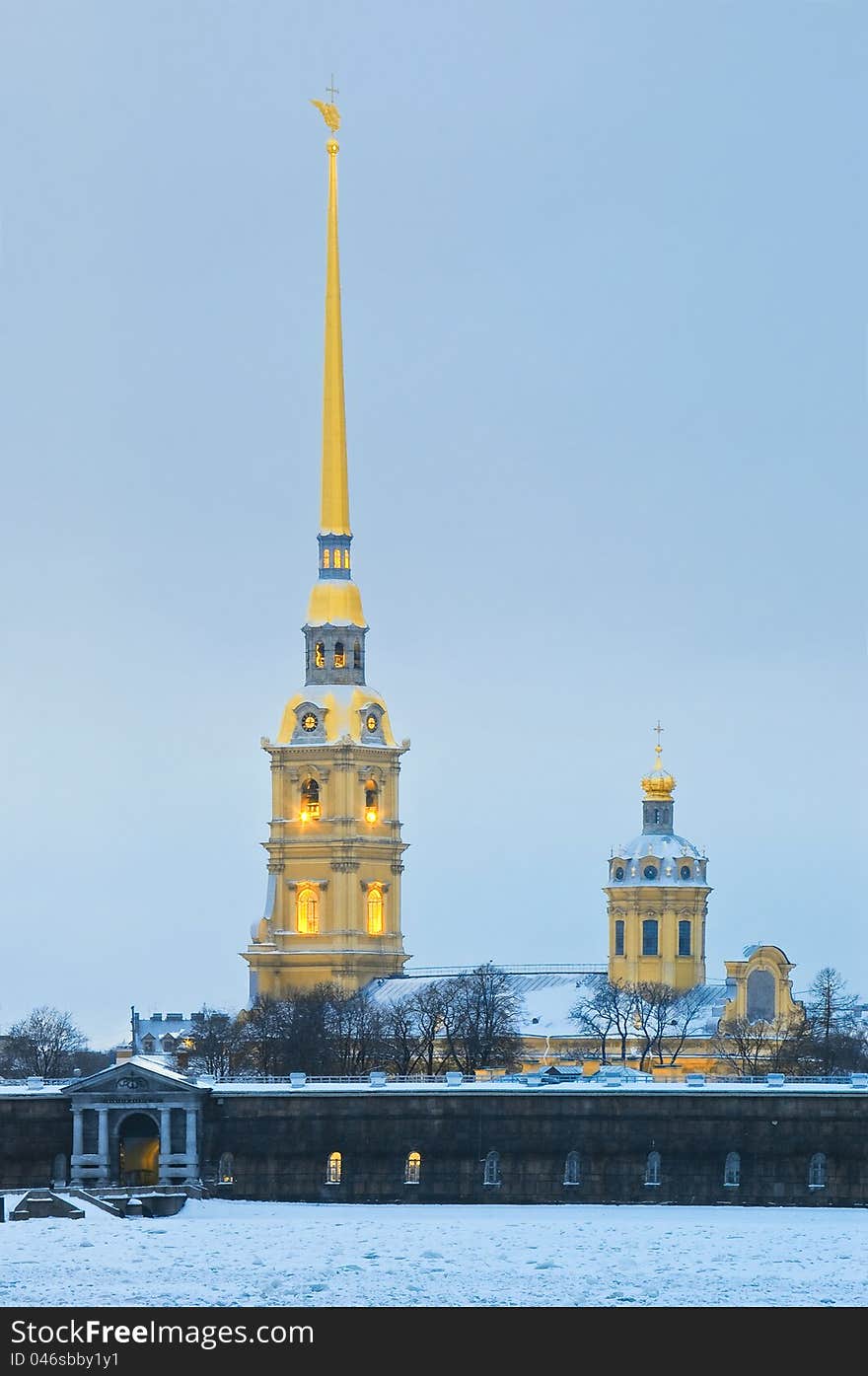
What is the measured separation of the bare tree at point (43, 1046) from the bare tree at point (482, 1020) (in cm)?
1684

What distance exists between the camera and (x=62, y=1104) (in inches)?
4604

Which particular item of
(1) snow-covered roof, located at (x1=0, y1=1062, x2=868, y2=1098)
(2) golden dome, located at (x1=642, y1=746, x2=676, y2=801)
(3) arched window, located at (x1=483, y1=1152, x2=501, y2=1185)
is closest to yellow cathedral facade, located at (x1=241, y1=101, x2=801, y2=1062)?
(2) golden dome, located at (x1=642, y1=746, x2=676, y2=801)

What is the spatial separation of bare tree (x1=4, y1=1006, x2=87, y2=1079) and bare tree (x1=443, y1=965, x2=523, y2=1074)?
16840mm

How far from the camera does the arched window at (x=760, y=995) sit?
161375 mm

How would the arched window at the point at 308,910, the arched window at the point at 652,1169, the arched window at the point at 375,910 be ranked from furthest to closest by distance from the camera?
the arched window at the point at 375,910
the arched window at the point at 308,910
the arched window at the point at 652,1169

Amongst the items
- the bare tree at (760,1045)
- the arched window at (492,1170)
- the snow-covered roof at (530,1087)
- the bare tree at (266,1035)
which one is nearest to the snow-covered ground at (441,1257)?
the arched window at (492,1170)

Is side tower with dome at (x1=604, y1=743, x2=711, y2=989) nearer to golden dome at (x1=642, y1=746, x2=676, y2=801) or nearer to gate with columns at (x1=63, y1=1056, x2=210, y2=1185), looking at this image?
golden dome at (x1=642, y1=746, x2=676, y2=801)

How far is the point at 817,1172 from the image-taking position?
11219 cm

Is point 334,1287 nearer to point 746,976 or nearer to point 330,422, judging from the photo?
point 746,976

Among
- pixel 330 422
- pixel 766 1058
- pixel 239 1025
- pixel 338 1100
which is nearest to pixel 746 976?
pixel 766 1058

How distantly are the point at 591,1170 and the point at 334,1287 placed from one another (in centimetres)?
2553

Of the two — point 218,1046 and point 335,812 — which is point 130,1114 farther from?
point 335,812

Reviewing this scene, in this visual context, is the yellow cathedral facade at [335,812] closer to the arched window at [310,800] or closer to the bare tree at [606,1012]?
the arched window at [310,800]

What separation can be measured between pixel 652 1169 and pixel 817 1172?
4964mm
